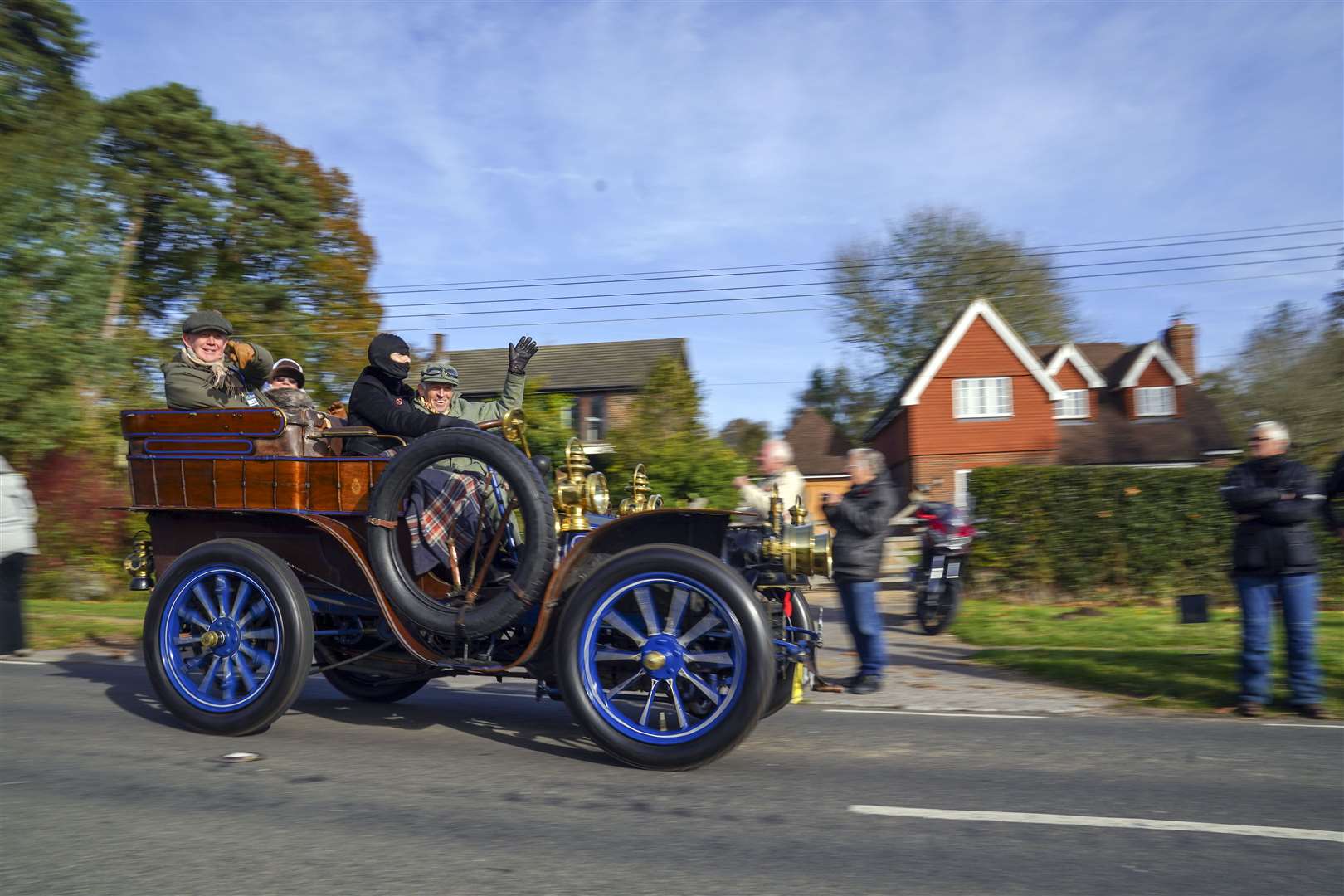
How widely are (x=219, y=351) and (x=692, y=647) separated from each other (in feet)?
10.7

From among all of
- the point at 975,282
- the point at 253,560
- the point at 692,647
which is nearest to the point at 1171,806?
the point at 692,647

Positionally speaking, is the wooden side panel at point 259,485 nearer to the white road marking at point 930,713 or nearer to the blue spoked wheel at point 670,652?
the blue spoked wheel at point 670,652

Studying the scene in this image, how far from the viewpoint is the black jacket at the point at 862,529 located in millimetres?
7516

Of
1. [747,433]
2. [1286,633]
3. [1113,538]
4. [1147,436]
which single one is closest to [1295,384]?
[1147,436]

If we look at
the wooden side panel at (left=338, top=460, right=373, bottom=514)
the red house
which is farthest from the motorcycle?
the red house

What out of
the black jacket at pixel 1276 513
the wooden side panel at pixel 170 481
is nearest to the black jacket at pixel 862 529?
the black jacket at pixel 1276 513

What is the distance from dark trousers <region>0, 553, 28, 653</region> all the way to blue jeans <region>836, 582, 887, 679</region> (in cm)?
663

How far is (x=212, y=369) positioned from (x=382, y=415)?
119 cm

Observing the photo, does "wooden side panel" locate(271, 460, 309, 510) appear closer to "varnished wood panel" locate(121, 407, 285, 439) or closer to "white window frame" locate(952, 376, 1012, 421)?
"varnished wood panel" locate(121, 407, 285, 439)

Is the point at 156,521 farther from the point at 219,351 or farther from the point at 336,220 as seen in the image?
the point at 336,220

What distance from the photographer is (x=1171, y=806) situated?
4137 millimetres

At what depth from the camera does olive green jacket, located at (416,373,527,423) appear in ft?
20.1

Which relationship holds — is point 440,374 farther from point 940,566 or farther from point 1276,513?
point 940,566

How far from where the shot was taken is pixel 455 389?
6316mm
